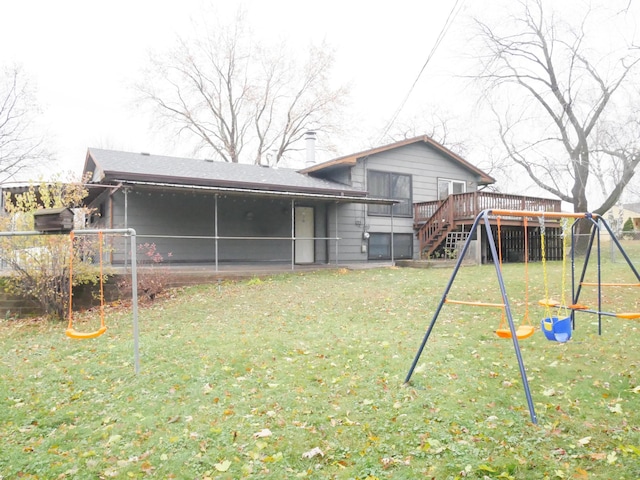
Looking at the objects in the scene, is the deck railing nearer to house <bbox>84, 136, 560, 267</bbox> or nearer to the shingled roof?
house <bbox>84, 136, 560, 267</bbox>

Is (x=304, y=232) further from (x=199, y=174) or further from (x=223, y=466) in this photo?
(x=223, y=466)

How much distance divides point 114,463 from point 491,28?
71.9 feet

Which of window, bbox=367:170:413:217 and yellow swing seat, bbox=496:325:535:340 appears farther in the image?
window, bbox=367:170:413:217

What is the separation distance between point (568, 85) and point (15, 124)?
30342 millimetres

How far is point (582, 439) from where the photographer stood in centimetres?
329

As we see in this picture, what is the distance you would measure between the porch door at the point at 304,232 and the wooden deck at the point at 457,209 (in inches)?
171

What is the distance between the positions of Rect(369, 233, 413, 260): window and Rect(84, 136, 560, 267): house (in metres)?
0.04

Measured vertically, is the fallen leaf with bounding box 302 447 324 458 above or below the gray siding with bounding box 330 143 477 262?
below

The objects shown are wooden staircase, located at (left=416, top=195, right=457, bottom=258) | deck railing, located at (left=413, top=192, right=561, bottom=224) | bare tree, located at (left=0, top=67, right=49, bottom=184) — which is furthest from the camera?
bare tree, located at (left=0, top=67, right=49, bottom=184)

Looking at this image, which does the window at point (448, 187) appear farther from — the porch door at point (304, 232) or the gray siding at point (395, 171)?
the porch door at point (304, 232)

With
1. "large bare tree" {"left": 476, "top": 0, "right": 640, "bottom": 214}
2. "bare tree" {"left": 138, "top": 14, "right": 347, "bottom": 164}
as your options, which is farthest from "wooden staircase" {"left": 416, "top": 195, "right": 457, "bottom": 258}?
"bare tree" {"left": 138, "top": 14, "right": 347, "bottom": 164}

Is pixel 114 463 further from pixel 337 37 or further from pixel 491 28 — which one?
pixel 337 37

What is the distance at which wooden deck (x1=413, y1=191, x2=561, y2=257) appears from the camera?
14680 millimetres

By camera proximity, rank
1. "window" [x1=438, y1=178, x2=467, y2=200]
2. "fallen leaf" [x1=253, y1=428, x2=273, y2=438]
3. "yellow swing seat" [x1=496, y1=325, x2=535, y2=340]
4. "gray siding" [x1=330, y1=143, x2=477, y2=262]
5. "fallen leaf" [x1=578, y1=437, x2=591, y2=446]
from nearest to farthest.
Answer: "fallen leaf" [x1=578, y1=437, x2=591, y2=446], "fallen leaf" [x1=253, y1=428, x2=273, y2=438], "yellow swing seat" [x1=496, y1=325, x2=535, y2=340], "gray siding" [x1=330, y1=143, x2=477, y2=262], "window" [x1=438, y1=178, x2=467, y2=200]
